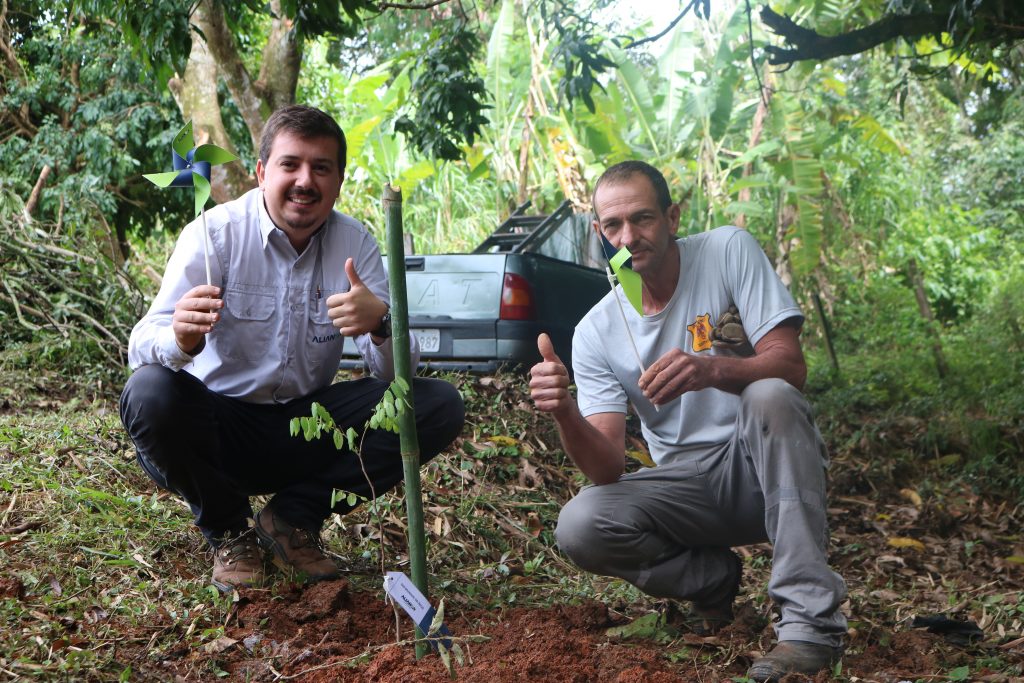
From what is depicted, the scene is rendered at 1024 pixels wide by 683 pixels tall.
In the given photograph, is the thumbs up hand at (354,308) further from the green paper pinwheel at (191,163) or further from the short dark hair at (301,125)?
the short dark hair at (301,125)

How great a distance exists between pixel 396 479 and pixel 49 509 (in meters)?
1.41

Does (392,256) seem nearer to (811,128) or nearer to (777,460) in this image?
(777,460)

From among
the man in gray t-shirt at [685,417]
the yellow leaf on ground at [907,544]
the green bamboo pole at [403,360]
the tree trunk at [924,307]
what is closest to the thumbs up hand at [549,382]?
the man in gray t-shirt at [685,417]

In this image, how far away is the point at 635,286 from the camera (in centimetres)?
233

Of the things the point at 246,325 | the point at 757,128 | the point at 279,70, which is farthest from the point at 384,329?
the point at 757,128

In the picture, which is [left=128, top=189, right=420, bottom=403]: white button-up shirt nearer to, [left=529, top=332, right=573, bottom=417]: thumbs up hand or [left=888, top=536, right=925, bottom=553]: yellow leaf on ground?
[left=529, top=332, right=573, bottom=417]: thumbs up hand

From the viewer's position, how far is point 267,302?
321 cm

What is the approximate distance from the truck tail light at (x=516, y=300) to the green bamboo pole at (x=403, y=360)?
3.65 m

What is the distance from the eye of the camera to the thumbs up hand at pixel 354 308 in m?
2.65

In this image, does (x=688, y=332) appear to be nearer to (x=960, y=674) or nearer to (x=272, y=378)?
(x=960, y=674)

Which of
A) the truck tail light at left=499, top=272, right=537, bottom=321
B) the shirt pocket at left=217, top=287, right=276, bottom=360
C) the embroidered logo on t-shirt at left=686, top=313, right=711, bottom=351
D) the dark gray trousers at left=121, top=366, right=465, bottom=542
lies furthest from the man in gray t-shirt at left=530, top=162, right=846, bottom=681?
the truck tail light at left=499, top=272, right=537, bottom=321

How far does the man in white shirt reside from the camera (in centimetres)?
302

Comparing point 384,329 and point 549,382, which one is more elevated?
point 384,329

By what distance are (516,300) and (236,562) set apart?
313 centimetres
